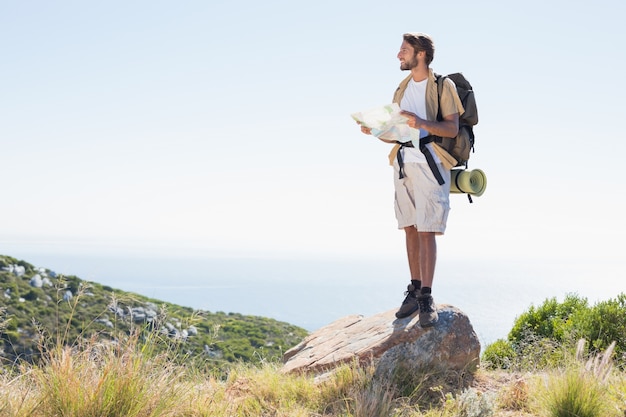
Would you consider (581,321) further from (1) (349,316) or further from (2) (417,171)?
(2) (417,171)

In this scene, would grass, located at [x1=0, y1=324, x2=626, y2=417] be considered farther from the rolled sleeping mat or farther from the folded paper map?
the folded paper map

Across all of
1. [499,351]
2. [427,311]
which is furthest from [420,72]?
[499,351]

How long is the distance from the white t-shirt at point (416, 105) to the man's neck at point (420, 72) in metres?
0.03

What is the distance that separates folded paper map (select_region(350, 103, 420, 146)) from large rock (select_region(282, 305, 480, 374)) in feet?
5.85

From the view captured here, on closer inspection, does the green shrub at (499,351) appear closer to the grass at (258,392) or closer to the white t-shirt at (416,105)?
the grass at (258,392)

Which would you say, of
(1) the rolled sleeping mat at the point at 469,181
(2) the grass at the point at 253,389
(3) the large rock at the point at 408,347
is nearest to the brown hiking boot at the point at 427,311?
(3) the large rock at the point at 408,347

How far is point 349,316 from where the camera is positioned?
7.55 m

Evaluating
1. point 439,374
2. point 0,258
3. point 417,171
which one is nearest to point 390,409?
point 439,374

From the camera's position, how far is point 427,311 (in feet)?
17.1

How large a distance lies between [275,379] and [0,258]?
153ft

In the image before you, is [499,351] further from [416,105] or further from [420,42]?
[420,42]

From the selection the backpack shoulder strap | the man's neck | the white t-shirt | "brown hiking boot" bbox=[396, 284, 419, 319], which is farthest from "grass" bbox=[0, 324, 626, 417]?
the man's neck

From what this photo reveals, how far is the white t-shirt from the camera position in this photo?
16.6 feet

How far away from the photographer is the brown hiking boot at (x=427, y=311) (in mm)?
5184
